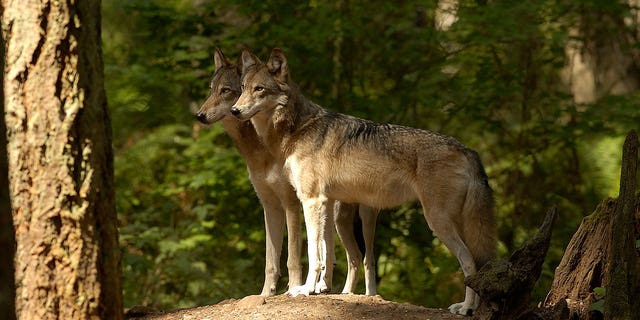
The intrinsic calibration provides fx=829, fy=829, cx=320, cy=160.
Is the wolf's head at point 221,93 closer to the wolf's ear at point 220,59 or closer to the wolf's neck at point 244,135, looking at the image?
the wolf's ear at point 220,59

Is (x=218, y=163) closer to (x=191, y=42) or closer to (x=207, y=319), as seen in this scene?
(x=191, y=42)

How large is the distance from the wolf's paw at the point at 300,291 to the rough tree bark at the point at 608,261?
231cm

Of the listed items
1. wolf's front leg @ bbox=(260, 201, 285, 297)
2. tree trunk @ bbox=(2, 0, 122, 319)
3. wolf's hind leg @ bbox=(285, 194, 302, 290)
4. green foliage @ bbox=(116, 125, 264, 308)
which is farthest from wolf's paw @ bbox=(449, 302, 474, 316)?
green foliage @ bbox=(116, 125, 264, 308)

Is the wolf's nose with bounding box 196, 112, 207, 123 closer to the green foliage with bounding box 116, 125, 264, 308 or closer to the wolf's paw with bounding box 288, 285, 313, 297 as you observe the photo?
the wolf's paw with bounding box 288, 285, 313, 297

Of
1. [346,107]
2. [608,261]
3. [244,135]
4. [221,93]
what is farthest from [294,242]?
[346,107]

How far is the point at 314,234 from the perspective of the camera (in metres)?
8.25

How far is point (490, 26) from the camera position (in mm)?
11961

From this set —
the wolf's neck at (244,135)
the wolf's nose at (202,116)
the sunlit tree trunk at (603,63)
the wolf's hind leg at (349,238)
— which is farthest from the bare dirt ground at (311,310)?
the sunlit tree trunk at (603,63)

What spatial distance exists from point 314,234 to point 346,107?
459cm

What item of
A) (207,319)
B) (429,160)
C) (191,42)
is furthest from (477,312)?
(191,42)

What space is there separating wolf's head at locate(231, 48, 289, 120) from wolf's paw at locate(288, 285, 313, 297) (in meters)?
1.79

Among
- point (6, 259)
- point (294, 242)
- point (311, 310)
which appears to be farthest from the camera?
point (294, 242)

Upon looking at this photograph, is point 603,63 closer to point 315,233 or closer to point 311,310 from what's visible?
point 315,233

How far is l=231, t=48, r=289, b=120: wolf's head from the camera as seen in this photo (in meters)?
8.42
